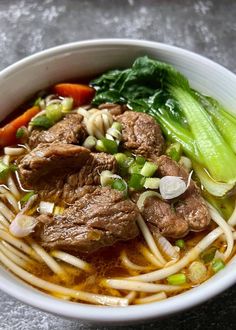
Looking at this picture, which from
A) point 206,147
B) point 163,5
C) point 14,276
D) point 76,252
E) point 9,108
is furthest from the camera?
point 163,5

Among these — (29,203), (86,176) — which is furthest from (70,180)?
(29,203)

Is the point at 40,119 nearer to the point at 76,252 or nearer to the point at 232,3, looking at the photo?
the point at 76,252

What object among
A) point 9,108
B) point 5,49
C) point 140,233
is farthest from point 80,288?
point 5,49

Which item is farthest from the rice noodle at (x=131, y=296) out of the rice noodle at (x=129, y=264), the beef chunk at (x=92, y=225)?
the beef chunk at (x=92, y=225)

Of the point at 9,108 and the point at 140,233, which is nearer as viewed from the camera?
the point at 140,233

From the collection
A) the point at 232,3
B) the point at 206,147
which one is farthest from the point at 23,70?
the point at 232,3

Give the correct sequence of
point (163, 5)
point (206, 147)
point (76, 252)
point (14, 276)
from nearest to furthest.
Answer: point (14, 276)
point (76, 252)
point (206, 147)
point (163, 5)

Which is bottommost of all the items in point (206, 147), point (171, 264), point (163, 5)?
→ point (171, 264)

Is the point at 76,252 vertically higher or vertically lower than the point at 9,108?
lower

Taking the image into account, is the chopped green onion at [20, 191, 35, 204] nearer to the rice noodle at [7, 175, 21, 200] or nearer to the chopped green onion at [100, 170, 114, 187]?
the rice noodle at [7, 175, 21, 200]
